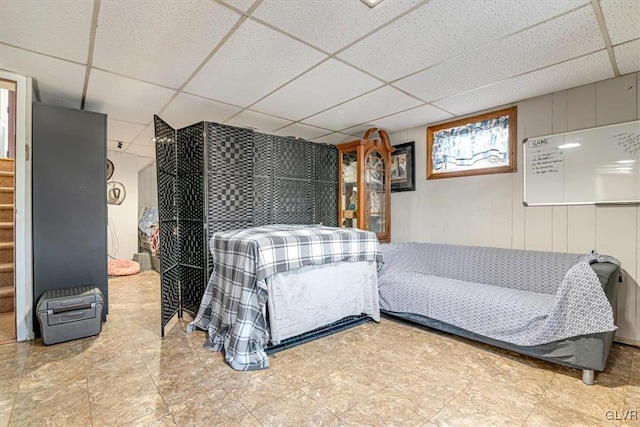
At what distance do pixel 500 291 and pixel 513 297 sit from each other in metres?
0.18

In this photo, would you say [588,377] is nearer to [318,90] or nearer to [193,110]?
[318,90]

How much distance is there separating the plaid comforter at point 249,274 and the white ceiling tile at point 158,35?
144cm

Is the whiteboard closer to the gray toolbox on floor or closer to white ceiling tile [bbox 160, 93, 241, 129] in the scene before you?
white ceiling tile [bbox 160, 93, 241, 129]

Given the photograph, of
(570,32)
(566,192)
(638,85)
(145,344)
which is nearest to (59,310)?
(145,344)

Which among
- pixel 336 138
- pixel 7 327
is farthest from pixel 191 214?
pixel 336 138

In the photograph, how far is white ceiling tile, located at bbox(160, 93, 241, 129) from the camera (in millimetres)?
3131

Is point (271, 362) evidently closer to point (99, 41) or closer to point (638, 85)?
point (99, 41)

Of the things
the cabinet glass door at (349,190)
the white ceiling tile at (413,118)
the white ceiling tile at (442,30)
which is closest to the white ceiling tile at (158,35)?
the white ceiling tile at (442,30)

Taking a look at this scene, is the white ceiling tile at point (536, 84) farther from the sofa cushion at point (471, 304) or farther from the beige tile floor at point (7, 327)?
the beige tile floor at point (7, 327)

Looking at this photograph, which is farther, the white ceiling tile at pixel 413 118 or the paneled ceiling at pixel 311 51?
the white ceiling tile at pixel 413 118

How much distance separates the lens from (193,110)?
343cm

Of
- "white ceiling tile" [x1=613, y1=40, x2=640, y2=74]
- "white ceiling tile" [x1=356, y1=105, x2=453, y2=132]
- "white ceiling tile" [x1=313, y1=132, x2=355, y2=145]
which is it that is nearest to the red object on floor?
"white ceiling tile" [x1=313, y1=132, x2=355, y2=145]

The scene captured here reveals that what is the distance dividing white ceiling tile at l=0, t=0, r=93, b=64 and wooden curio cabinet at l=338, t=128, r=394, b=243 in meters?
2.96

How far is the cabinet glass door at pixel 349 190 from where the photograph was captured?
4.26 meters
